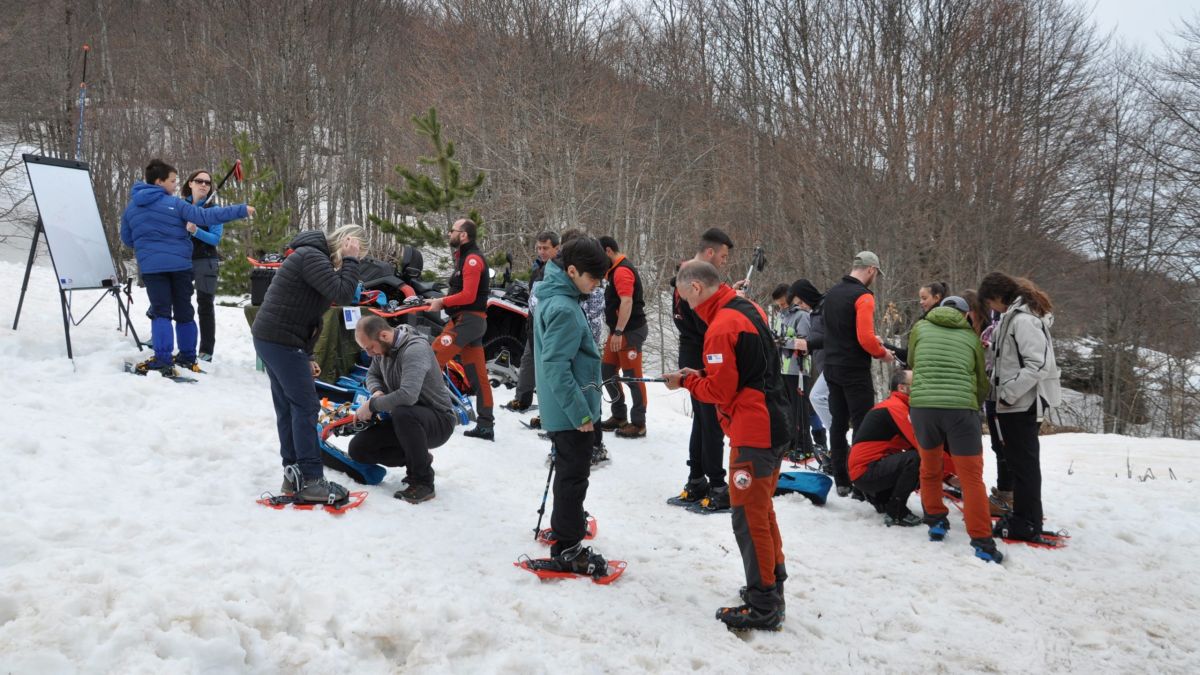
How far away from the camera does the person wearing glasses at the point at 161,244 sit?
7.02 meters

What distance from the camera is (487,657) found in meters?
3.58

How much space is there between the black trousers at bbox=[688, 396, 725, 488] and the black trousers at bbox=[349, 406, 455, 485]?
193 cm

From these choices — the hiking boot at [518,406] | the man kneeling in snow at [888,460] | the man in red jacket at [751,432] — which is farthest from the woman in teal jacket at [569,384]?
the hiking boot at [518,406]

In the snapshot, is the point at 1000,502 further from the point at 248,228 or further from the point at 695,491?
the point at 248,228

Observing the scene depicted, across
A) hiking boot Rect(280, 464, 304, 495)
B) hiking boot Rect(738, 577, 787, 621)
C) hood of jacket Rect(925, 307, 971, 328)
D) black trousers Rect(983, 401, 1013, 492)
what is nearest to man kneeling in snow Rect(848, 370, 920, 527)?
black trousers Rect(983, 401, 1013, 492)

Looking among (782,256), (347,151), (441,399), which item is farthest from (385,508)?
(347,151)

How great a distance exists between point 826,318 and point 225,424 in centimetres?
478

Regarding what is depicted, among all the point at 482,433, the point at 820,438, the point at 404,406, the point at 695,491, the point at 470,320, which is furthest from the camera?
the point at 820,438

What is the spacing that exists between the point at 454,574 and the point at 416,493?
122cm

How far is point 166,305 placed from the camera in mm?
7043

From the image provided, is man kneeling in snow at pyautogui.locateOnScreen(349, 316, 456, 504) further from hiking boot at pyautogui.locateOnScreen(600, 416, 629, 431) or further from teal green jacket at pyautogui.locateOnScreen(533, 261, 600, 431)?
hiking boot at pyautogui.locateOnScreen(600, 416, 629, 431)

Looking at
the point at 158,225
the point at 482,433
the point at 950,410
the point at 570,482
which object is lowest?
the point at 482,433

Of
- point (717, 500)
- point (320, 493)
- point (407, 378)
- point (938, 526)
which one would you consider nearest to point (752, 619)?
point (717, 500)

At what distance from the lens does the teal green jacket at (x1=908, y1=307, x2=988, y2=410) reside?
5457 millimetres
